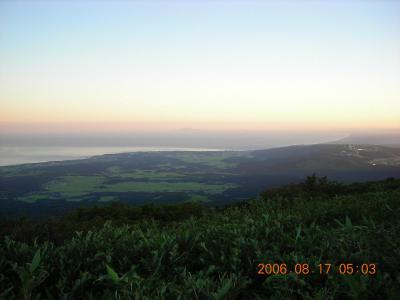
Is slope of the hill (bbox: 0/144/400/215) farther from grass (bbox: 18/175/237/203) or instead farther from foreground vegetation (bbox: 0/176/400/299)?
foreground vegetation (bbox: 0/176/400/299)

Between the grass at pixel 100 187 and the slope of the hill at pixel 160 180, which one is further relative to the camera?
the grass at pixel 100 187

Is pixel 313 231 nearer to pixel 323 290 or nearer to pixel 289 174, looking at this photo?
pixel 323 290

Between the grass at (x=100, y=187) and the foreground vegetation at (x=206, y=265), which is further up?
the foreground vegetation at (x=206, y=265)

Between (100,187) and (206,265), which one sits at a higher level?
(206,265)

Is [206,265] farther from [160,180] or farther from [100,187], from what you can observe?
[160,180]
